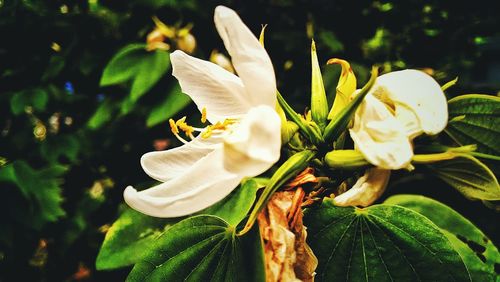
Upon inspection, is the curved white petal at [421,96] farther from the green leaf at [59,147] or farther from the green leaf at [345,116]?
the green leaf at [59,147]

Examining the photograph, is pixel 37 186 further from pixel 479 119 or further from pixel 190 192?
pixel 479 119

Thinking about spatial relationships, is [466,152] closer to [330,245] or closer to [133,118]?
[330,245]

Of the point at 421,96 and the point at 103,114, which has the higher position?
the point at 421,96

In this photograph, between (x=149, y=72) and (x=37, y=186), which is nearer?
(x=149, y=72)

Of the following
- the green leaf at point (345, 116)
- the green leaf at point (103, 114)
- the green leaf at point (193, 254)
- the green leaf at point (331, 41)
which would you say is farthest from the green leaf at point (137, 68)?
the green leaf at point (345, 116)

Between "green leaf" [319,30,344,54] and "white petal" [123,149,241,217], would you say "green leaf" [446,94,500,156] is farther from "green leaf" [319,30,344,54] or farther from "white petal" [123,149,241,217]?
"green leaf" [319,30,344,54]

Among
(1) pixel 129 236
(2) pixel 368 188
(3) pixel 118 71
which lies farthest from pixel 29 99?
(2) pixel 368 188

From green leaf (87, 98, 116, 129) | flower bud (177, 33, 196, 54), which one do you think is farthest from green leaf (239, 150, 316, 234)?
green leaf (87, 98, 116, 129)
